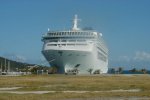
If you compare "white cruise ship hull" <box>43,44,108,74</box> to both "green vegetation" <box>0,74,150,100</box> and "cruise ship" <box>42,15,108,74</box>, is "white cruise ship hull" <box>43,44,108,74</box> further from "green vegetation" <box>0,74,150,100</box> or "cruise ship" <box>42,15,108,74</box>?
"green vegetation" <box>0,74,150,100</box>

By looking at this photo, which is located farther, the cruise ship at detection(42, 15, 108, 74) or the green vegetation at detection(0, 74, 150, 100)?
the cruise ship at detection(42, 15, 108, 74)

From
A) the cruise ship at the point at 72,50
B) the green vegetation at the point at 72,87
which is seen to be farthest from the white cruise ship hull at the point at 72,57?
the green vegetation at the point at 72,87

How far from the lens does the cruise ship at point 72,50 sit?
12400 centimetres

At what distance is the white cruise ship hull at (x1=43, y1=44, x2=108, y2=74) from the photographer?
123500 mm

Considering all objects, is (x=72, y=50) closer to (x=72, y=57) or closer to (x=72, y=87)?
(x=72, y=57)

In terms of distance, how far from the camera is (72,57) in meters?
125

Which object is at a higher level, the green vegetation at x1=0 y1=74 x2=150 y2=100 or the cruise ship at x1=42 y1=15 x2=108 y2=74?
the cruise ship at x1=42 y1=15 x2=108 y2=74

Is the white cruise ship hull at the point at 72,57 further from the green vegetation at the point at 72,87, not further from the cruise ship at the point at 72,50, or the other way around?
the green vegetation at the point at 72,87

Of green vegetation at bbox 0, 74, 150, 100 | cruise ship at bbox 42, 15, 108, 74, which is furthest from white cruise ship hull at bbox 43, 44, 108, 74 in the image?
green vegetation at bbox 0, 74, 150, 100

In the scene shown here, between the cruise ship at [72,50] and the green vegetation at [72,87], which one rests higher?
the cruise ship at [72,50]

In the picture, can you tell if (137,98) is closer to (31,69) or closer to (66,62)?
(66,62)

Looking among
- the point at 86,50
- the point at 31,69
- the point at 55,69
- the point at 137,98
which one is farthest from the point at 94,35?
the point at 137,98

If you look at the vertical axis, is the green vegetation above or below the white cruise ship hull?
below

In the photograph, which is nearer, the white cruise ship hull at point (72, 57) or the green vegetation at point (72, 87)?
the green vegetation at point (72, 87)
